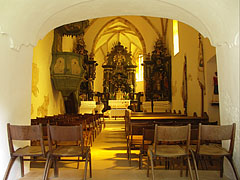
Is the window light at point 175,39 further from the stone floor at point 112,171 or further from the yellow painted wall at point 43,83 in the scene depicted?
the stone floor at point 112,171

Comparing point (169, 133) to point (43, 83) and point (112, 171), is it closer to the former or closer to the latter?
point (112, 171)

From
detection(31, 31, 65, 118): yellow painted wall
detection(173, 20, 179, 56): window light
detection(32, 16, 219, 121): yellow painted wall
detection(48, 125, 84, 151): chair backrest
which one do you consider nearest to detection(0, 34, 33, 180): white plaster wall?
detection(48, 125, 84, 151): chair backrest

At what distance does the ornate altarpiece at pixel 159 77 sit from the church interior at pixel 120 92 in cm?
7

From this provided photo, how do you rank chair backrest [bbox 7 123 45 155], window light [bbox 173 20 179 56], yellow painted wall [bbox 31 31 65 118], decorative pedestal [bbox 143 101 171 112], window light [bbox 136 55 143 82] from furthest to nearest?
window light [bbox 136 55 143 82] < decorative pedestal [bbox 143 101 171 112] < window light [bbox 173 20 179 56] < yellow painted wall [bbox 31 31 65 118] < chair backrest [bbox 7 123 45 155]

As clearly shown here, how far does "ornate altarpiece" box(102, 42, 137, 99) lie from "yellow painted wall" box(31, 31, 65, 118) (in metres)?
11.8

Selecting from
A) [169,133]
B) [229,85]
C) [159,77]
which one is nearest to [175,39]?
[159,77]

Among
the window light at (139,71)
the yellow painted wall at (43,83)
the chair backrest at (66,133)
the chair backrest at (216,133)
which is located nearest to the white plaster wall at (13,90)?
the chair backrest at (66,133)

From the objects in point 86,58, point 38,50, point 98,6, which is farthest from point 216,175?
point 86,58

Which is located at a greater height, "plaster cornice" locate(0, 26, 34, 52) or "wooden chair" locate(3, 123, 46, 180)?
"plaster cornice" locate(0, 26, 34, 52)

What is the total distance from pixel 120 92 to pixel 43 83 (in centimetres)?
1231

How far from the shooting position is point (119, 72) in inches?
882

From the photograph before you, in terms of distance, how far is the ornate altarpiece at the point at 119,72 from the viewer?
21781 mm

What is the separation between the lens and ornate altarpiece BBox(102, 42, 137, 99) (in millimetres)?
21781

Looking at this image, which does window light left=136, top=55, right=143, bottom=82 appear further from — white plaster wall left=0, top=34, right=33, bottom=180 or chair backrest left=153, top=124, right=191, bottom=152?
chair backrest left=153, top=124, right=191, bottom=152
